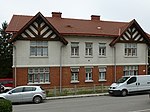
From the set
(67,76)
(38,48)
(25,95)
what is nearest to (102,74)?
(67,76)

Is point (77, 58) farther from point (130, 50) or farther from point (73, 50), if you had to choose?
point (130, 50)

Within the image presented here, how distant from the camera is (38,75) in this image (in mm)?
32875

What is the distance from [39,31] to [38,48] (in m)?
1.80

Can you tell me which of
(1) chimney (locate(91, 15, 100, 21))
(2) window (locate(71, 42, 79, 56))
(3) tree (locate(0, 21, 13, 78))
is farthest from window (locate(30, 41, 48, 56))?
(3) tree (locate(0, 21, 13, 78))

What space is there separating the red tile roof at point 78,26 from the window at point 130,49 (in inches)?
78.9

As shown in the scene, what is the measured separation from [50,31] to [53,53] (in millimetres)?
2398

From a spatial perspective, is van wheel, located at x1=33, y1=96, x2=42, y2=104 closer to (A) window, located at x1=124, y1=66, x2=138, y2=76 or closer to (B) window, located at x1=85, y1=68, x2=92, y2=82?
(B) window, located at x1=85, y1=68, x2=92, y2=82

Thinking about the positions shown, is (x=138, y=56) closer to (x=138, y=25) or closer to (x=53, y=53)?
(x=138, y=25)

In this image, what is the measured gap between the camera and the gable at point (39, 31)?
3180cm

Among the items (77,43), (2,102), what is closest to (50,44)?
(77,43)

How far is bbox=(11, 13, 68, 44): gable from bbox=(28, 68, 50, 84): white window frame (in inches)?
128

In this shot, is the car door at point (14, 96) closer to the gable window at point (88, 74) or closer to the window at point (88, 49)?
the gable window at point (88, 74)

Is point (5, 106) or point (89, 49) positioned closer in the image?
point (5, 106)

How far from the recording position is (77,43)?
1378 inches
